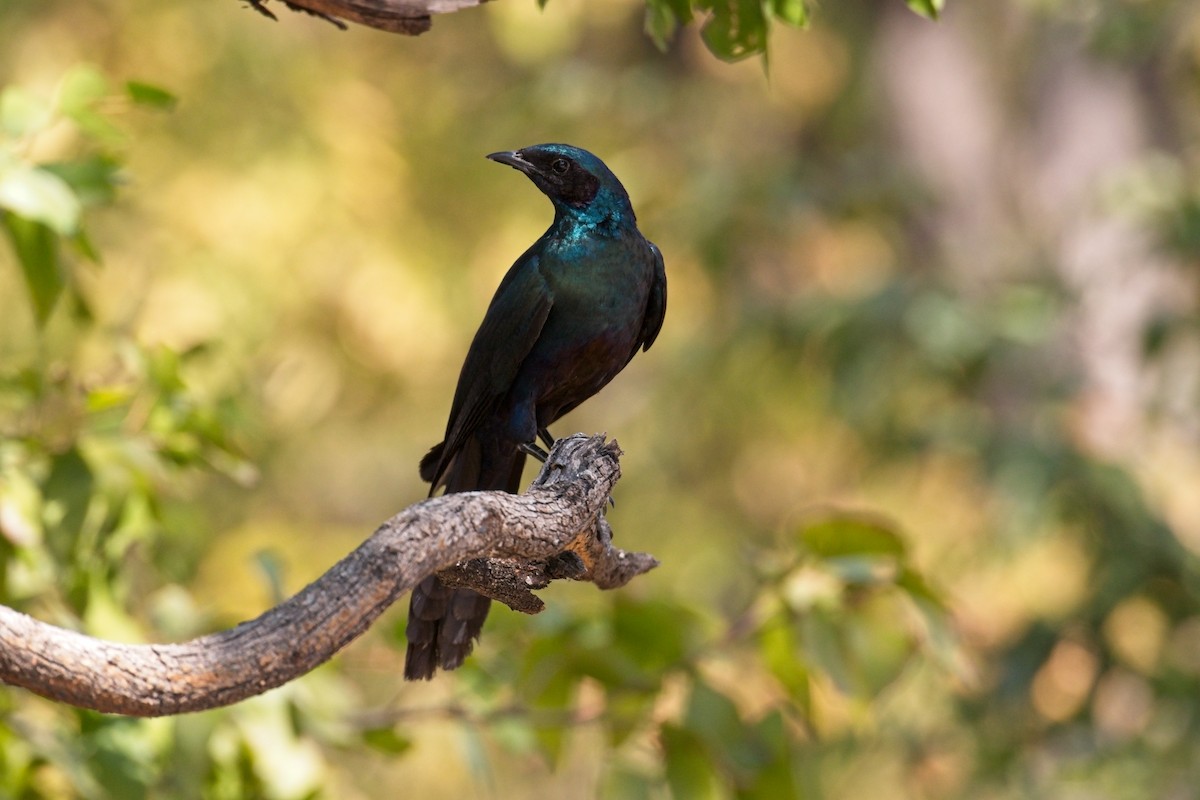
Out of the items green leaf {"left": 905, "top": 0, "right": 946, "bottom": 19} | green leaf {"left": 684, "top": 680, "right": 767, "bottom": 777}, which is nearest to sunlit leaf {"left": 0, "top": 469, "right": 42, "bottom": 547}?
green leaf {"left": 684, "top": 680, "right": 767, "bottom": 777}

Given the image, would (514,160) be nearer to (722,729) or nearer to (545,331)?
(545,331)

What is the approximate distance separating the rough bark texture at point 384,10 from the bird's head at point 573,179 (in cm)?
61

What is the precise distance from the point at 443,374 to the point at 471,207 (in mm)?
1898

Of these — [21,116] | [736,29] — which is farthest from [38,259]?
[736,29]

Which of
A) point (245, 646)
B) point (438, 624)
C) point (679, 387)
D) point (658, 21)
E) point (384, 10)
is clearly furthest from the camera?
point (679, 387)

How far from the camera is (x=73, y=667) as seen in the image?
1.92 metres

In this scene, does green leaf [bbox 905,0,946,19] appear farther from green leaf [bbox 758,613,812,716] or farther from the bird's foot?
green leaf [bbox 758,613,812,716]

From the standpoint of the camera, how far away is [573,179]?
10.6 feet

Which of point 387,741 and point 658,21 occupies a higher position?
point 658,21

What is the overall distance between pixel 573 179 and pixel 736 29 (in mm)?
583

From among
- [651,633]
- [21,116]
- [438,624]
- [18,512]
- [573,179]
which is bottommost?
[438,624]

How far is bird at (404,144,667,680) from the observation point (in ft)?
10.3

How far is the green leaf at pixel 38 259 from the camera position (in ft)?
10.7

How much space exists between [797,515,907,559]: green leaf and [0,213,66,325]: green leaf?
76.2 inches
